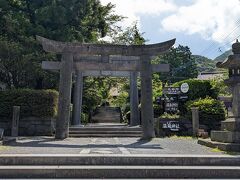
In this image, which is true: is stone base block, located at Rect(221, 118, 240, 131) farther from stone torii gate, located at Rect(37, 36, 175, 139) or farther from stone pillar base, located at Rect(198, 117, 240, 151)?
stone torii gate, located at Rect(37, 36, 175, 139)

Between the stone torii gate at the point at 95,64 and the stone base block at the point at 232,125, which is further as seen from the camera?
the stone torii gate at the point at 95,64

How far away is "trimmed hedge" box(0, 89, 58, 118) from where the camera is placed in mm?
16311

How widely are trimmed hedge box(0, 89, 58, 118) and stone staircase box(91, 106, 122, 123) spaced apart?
1607cm

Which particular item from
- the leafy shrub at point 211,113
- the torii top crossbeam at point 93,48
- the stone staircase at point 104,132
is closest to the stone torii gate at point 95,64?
the torii top crossbeam at point 93,48

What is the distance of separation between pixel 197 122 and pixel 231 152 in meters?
6.76

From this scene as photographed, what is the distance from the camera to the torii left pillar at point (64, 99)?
1409 cm

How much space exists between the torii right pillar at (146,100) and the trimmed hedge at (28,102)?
5.16m

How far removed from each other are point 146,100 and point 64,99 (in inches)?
145

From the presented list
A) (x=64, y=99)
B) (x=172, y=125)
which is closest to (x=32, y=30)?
(x=64, y=99)

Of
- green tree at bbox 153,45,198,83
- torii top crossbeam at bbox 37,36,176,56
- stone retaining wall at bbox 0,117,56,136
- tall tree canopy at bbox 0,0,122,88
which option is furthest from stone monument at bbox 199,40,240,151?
green tree at bbox 153,45,198,83

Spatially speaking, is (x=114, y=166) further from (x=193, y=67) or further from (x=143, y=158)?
(x=193, y=67)

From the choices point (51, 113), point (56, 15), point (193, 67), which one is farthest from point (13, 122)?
point (193, 67)

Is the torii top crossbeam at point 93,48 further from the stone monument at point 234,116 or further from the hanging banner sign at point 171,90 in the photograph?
the stone monument at point 234,116

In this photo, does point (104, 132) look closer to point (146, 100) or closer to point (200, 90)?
point (146, 100)
